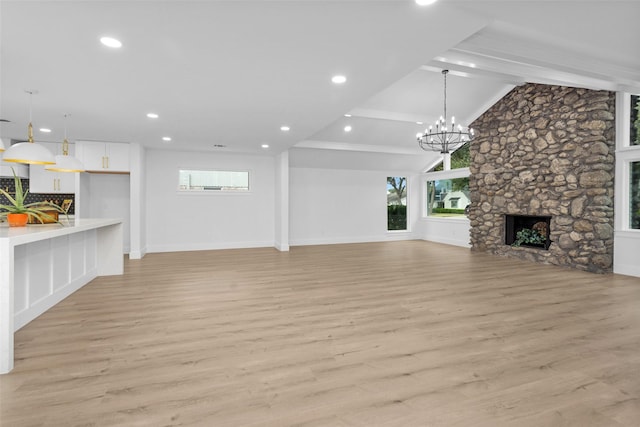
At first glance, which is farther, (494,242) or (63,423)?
(494,242)

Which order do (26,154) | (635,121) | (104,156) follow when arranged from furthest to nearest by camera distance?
(104,156) → (635,121) → (26,154)

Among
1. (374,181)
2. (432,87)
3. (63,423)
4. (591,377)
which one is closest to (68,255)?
(63,423)

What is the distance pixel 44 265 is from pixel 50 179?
14.0ft

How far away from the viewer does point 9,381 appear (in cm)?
211

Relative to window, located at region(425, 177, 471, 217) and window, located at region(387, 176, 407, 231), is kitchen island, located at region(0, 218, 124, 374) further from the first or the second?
window, located at region(425, 177, 471, 217)

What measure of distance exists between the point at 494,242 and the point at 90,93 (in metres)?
7.83

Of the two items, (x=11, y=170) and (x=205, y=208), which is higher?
(x=11, y=170)

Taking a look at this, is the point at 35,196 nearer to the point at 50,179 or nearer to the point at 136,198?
the point at 50,179

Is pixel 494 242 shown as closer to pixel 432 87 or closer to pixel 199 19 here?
pixel 432 87

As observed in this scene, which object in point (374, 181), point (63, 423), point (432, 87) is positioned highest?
point (432, 87)

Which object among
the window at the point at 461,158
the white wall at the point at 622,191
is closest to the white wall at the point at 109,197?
the window at the point at 461,158

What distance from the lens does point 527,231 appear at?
689cm

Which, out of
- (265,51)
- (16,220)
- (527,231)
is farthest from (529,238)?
(16,220)

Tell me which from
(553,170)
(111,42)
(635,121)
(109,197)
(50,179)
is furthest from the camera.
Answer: (109,197)
